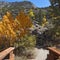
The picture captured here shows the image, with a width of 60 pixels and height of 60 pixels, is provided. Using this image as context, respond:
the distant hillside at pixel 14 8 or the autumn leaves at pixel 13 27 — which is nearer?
the autumn leaves at pixel 13 27

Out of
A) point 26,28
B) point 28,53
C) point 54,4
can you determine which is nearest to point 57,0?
point 54,4

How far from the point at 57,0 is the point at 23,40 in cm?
427

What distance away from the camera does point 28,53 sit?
15516mm

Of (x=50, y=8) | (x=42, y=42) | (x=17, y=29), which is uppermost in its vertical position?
(x=50, y=8)

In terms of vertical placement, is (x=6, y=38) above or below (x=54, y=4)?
below

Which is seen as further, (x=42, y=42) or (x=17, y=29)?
(x=42, y=42)

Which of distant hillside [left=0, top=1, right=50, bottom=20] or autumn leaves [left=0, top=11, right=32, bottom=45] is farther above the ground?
distant hillside [left=0, top=1, right=50, bottom=20]

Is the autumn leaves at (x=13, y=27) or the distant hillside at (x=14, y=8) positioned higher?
the distant hillside at (x=14, y=8)

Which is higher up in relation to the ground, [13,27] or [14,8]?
[14,8]

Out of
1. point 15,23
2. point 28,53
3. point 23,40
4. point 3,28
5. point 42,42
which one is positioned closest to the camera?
point 28,53

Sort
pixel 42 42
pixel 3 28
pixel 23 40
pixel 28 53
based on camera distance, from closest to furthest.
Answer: pixel 28 53
pixel 23 40
pixel 3 28
pixel 42 42

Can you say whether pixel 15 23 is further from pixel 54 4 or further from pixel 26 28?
pixel 54 4

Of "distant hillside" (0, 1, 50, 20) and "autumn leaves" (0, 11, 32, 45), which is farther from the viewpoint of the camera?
"distant hillside" (0, 1, 50, 20)

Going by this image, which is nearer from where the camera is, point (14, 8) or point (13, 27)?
point (13, 27)
